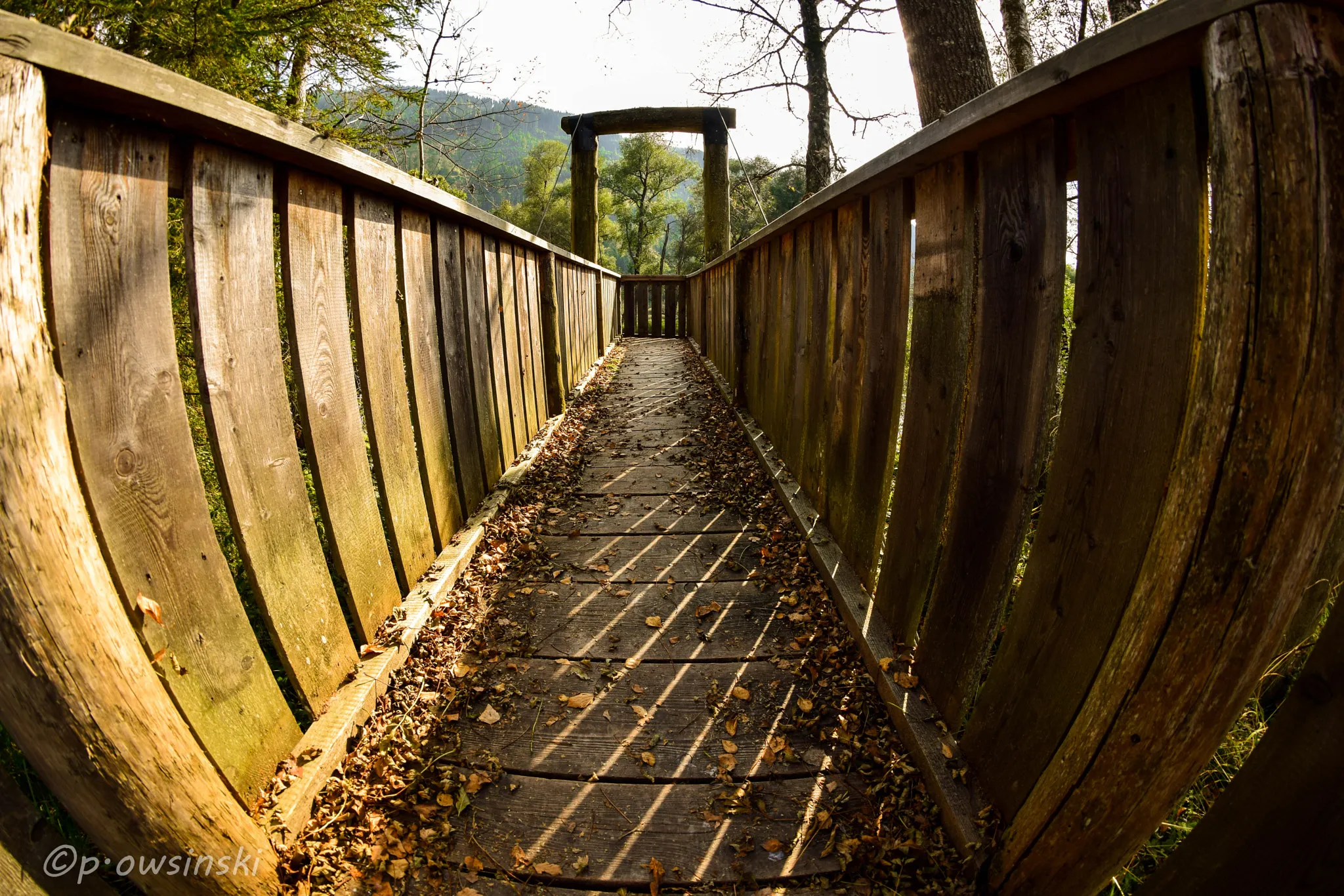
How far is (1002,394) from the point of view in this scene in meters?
1.57

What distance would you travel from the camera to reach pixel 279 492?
1670 mm

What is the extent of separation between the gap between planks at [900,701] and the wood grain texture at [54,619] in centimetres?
160

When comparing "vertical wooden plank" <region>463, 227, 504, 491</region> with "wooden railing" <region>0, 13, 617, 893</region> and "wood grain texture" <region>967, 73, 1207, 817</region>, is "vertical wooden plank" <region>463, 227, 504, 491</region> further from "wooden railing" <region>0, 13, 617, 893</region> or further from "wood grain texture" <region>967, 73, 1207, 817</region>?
"wood grain texture" <region>967, 73, 1207, 817</region>

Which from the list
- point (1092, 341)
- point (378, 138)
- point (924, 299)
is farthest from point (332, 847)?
point (378, 138)

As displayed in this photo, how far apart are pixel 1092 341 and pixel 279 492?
1.95 metres

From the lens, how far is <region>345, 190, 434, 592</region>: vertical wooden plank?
219cm

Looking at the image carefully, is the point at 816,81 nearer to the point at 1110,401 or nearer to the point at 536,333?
the point at 536,333

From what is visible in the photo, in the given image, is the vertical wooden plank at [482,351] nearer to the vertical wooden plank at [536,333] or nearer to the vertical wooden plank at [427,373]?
the vertical wooden plank at [427,373]

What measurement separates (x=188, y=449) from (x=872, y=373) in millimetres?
2068

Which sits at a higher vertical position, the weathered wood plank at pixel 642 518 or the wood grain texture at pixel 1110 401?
the wood grain texture at pixel 1110 401

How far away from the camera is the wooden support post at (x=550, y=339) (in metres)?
5.18

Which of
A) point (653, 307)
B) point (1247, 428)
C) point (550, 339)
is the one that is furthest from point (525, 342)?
point (653, 307)

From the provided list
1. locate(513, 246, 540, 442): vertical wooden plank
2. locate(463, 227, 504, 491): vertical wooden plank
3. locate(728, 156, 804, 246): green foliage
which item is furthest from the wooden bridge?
locate(728, 156, 804, 246): green foliage

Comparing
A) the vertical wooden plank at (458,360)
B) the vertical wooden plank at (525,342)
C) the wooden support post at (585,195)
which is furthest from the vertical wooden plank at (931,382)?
the wooden support post at (585,195)
